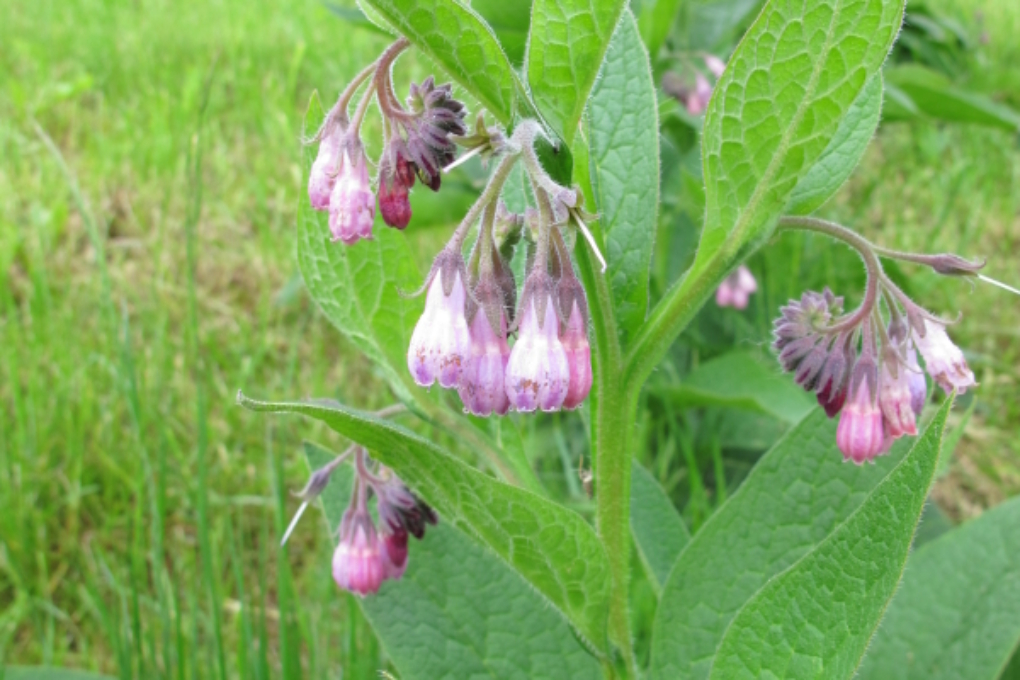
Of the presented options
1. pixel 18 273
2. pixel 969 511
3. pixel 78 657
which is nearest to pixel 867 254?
pixel 969 511

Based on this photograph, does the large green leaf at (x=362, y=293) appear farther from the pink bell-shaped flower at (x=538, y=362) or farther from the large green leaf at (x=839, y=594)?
the large green leaf at (x=839, y=594)

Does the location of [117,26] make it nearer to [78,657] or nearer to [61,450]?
[61,450]

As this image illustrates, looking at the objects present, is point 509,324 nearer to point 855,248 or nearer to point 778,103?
point 778,103

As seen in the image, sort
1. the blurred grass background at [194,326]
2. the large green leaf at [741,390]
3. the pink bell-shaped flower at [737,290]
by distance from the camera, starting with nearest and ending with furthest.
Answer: the blurred grass background at [194,326] < the large green leaf at [741,390] < the pink bell-shaped flower at [737,290]

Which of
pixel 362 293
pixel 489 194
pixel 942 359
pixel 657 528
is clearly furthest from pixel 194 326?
pixel 942 359

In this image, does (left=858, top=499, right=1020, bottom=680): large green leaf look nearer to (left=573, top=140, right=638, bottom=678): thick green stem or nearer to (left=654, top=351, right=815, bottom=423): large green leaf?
(left=573, top=140, right=638, bottom=678): thick green stem

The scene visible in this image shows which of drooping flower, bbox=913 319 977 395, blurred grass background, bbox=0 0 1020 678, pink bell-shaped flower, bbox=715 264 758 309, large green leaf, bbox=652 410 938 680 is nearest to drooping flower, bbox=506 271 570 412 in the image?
large green leaf, bbox=652 410 938 680

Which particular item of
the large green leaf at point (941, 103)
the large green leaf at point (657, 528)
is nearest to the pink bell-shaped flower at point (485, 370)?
the large green leaf at point (657, 528)

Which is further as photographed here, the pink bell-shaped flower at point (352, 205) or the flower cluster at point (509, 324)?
the pink bell-shaped flower at point (352, 205)
